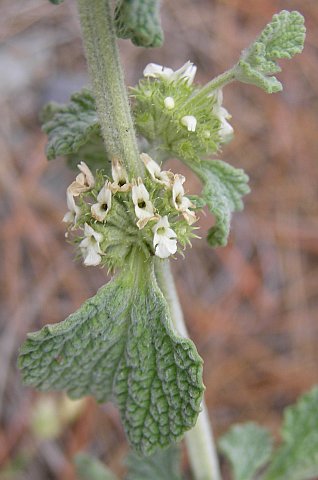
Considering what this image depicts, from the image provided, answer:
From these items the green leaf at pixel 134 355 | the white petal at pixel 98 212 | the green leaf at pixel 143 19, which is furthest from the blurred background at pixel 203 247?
the green leaf at pixel 143 19

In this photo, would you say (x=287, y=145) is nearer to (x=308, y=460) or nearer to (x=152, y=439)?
(x=308, y=460)

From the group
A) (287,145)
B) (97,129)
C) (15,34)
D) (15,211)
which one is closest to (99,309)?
(97,129)

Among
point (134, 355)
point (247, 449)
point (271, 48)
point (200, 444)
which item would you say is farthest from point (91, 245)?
point (247, 449)

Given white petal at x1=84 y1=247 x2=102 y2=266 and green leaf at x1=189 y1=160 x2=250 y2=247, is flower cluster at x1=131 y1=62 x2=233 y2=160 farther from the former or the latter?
white petal at x1=84 y1=247 x2=102 y2=266

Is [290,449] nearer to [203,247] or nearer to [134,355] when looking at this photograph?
[134,355]

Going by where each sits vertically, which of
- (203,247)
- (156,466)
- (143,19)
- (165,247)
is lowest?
(156,466)

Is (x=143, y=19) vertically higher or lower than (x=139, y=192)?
higher

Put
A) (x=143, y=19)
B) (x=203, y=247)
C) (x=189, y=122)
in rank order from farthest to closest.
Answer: (x=203, y=247) < (x=189, y=122) < (x=143, y=19)
